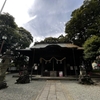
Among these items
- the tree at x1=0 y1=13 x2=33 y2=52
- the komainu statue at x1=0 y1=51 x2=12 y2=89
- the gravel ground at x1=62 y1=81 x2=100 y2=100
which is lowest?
the gravel ground at x1=62 y1=81 x2=100 y2=100

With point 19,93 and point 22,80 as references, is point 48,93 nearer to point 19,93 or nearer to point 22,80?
point 19,93

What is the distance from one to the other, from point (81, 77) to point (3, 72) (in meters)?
5.97

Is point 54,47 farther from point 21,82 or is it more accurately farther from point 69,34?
point 69,34

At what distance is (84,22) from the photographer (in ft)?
52.6

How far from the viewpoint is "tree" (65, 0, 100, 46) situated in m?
14.8

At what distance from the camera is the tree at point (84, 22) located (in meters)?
14.8

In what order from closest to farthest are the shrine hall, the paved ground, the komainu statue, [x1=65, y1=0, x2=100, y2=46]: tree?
1. the paved ground
2. the komainu statue
3. the shrine hall
4. [x1=65, y1=0, x2=100, y2=46]: tree

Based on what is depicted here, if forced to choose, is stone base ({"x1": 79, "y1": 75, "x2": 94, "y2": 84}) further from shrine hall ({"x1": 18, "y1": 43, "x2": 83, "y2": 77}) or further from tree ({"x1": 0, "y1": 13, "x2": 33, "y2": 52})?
tree ({"x1": 0, "y1": 13, "x2": 33, "y2": 52})

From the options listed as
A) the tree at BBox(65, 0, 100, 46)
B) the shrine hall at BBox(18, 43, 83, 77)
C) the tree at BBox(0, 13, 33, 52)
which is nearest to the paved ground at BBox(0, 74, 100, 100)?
the shrine hall at BBox(18, 43, 83, 77)

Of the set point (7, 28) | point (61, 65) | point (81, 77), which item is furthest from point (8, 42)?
point (81, 77)

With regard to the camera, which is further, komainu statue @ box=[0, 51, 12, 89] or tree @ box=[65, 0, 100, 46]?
tree @ box=[65, 0, 100, 46]

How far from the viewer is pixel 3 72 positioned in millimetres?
Answer: 6332

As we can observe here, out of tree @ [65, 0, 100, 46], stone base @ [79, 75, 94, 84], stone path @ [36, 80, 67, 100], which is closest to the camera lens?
stone path @ [36, 80, 67, 100]

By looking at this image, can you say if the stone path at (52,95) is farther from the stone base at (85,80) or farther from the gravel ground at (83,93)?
the stone base at (85,80)
